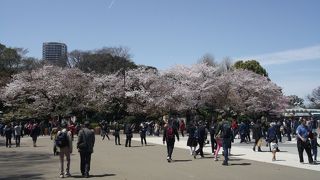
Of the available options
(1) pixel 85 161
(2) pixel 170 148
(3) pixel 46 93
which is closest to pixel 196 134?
(2) pixel 170 148

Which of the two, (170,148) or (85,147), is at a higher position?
(85,147)

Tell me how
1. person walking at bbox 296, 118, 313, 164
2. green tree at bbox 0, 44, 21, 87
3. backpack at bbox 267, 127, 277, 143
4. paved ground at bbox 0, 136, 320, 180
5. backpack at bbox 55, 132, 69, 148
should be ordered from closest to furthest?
1. paved ground at bbox 0, 136, 320, 180
2. backpack at bbox 55, 132, 69, 148
3. person walking at bbox 296, 118, 313, 164
4. backpack at bbox 267, 127, 277, 143
5. green tree at bbox 0, 44, 21, 87

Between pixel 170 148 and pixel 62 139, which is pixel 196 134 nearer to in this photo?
pixel 170 148

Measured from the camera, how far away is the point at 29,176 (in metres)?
13.6

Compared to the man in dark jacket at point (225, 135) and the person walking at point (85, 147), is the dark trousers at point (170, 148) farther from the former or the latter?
the person walking at point (85, 147)

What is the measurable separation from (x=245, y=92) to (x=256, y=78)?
2904 millimetres

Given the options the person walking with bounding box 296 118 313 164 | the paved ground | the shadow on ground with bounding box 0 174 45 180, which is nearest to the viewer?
the paved ground

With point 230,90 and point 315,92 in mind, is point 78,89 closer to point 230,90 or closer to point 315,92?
point 230,90

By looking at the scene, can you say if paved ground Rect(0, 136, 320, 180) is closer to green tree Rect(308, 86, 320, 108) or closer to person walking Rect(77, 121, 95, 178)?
person walking Rect(77, 121, 95, 178)

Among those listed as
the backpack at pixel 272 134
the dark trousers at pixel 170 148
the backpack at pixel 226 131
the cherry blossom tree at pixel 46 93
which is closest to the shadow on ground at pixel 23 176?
the dark trousers at pixel 170 148

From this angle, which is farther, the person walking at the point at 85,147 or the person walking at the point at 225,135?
the person walking at the point at 225,135

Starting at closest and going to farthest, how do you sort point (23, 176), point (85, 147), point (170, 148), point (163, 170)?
1. point (85, 147)
2. point (23, 176)
3. point (163, 170)
4. point (170, 148)

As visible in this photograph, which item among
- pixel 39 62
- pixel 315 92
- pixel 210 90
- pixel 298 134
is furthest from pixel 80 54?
pixel 298 134

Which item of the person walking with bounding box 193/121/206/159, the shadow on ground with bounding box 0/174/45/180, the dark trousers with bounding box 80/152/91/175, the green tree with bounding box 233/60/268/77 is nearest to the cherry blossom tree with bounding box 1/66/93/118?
the green tree with bounding box 233/60/268/77
